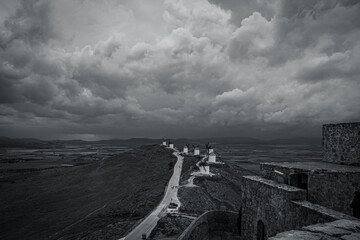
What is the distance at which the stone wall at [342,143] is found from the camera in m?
10.3

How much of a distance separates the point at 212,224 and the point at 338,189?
875 centimetres

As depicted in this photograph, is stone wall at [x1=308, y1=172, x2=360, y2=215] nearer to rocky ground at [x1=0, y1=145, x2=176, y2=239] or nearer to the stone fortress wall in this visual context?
the stone fortress wall

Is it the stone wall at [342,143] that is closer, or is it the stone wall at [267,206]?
the stone wall at [267,206]

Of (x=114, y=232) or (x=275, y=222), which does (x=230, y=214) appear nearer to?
(x=275, y=222)

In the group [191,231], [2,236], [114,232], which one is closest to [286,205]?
[191,231]

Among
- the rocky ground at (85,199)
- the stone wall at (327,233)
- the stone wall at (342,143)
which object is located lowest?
the rocky ground at (85,199)

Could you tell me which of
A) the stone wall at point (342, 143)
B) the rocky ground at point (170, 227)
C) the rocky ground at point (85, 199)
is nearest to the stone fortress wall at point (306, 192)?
the stone wall at point (342, 143)

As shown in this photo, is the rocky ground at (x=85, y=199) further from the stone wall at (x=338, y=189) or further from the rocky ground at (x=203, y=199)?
the stone wall at (x=338, y=189)

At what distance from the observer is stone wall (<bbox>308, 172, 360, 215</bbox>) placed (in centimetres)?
867

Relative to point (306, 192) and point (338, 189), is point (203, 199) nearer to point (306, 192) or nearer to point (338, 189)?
point (306, 192)

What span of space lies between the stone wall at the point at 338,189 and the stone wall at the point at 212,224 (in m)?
6.81

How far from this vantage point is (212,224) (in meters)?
15.5

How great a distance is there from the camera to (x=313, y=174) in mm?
8961

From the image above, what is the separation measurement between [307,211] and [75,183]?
211 feet
